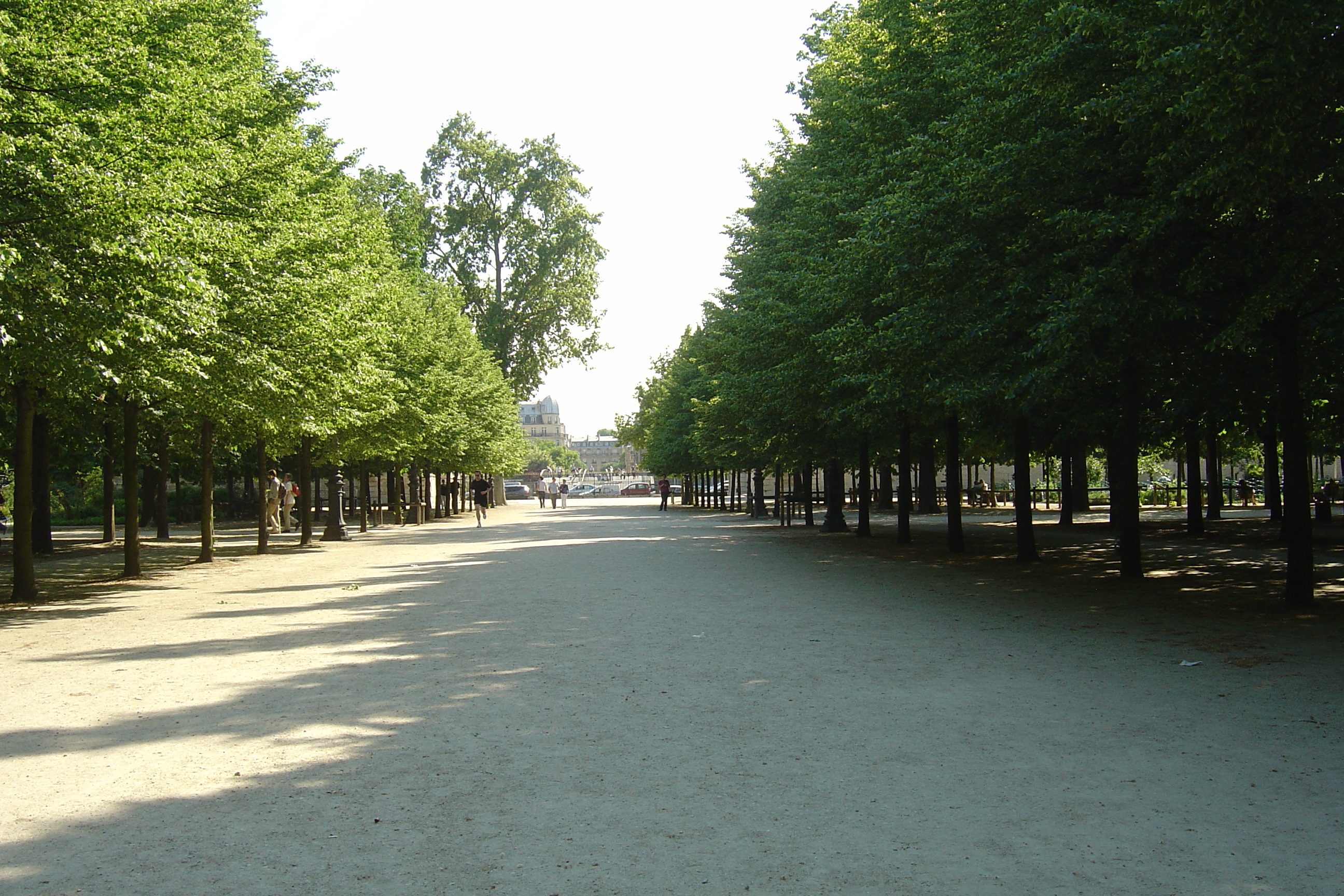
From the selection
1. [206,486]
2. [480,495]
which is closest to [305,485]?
[206,486]

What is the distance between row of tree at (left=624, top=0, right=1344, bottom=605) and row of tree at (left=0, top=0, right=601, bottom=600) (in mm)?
8550

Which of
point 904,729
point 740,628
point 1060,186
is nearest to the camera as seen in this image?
point 904,729

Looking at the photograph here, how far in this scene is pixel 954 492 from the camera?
71.6ft

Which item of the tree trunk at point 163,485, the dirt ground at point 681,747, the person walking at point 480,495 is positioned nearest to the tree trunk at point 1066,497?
the dirt ground at point 681,747

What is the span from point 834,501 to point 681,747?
26.0 meters

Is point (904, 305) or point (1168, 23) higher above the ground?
point (1168, 23)

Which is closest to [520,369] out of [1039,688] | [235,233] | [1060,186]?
[235,233]

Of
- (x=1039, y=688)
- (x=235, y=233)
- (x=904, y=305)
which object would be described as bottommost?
(x=1039, y=688)

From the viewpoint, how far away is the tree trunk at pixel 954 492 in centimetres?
2191

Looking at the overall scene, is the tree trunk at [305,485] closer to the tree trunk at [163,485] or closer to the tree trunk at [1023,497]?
the tree trunk at [163,485]

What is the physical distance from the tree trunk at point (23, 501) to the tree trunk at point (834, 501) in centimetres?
2050

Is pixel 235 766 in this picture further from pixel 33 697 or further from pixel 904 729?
pixel 904 729

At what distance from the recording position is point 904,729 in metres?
7.05

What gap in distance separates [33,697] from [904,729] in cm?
638
